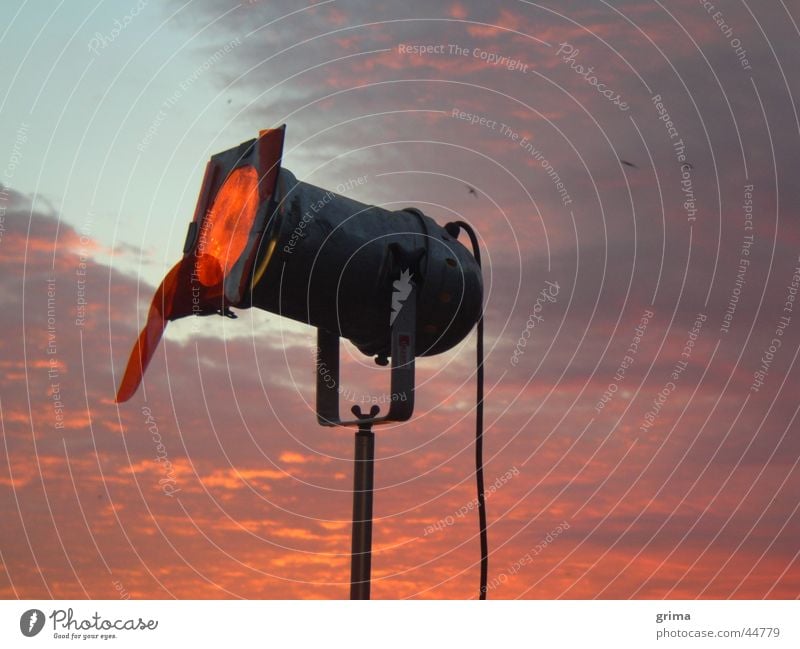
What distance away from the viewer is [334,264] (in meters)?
4.99

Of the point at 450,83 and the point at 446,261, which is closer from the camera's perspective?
the point at 446,261

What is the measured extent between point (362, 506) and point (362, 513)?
3 cm

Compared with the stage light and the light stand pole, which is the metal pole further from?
the stage light

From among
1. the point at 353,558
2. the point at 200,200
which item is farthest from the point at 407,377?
the point at 200,200

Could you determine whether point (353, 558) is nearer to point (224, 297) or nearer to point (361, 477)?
point (361, 477)

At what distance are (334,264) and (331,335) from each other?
698 mm

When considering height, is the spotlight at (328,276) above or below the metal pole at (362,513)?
above

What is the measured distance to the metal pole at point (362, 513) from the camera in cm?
525

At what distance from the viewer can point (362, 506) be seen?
209 inches

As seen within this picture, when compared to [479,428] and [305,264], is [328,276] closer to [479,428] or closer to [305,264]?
[305,264]

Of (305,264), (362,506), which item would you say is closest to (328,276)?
(305,264)

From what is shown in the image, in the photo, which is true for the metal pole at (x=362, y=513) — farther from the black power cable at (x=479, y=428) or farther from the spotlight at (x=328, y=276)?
the black power cable at (x=479, y=428)

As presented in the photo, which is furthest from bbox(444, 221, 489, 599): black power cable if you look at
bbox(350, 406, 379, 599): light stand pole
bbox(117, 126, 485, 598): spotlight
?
bbox(350, 406, 379, 599): light stand pole

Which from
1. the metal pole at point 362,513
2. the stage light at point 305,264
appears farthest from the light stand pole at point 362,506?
the stage light at point 305,264
